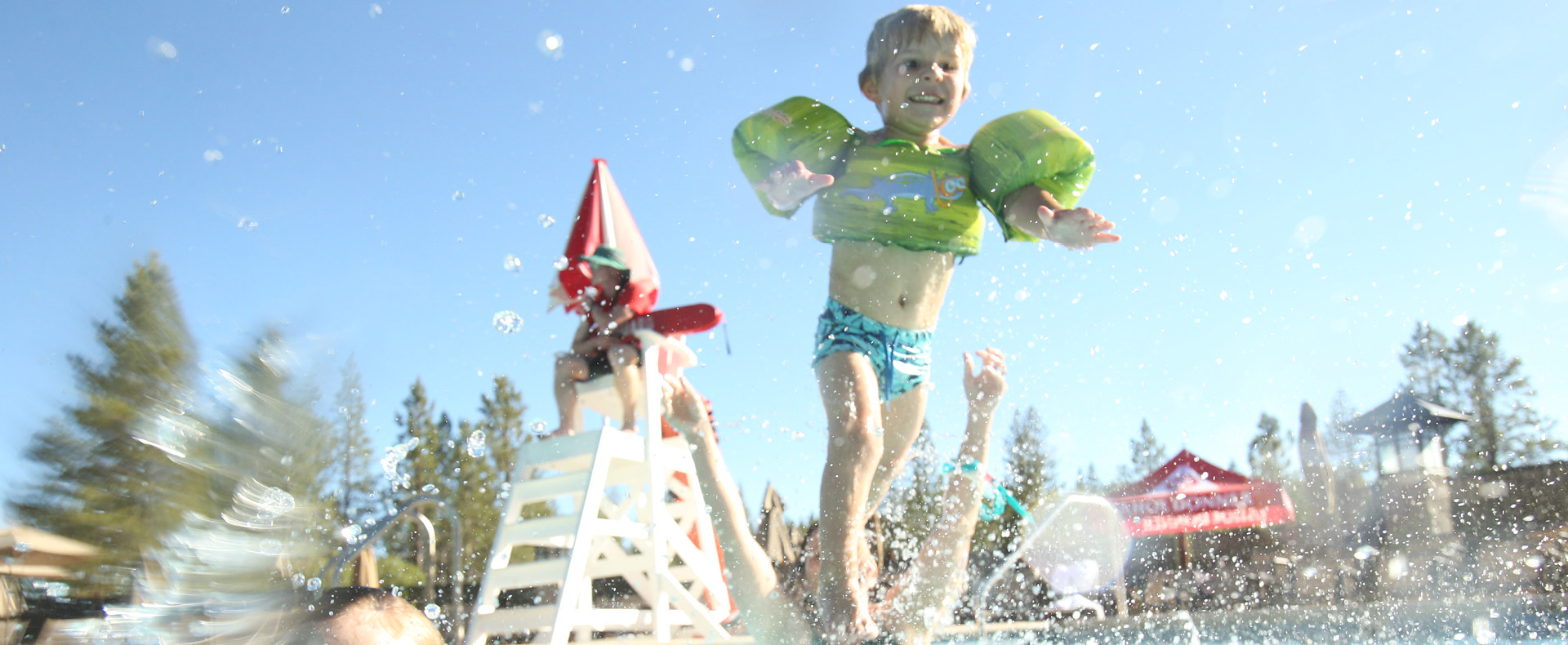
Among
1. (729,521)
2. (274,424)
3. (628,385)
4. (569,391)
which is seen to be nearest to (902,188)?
(729,521)

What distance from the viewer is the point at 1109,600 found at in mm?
8234

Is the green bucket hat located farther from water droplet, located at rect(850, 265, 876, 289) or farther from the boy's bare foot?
the boy's bare foot

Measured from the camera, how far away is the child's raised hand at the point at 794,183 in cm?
233

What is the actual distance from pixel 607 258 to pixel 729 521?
90.1 inches

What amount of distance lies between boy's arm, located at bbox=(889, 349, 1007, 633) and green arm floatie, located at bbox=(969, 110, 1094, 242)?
0.47 meters

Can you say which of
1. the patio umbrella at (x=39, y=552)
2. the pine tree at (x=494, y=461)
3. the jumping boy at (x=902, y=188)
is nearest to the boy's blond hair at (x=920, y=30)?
the jumping boy at (x=902, y=188)

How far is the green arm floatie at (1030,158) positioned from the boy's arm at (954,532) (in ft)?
1.54

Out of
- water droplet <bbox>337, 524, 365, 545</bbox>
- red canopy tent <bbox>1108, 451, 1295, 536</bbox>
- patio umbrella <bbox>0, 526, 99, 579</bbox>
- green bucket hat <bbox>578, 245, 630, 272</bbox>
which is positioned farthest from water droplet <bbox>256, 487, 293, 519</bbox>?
red canopy tent <bbox>1108, 451, 1295, 536</bbox>

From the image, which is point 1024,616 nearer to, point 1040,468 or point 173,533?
point 1040,468

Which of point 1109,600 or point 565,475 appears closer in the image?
point 565,475

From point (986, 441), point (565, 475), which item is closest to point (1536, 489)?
point (986, 441)

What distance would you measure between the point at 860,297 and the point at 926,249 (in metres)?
0.26

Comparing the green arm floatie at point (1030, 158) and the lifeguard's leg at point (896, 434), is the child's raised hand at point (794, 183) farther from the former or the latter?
the lifeguard's leg at point (896, 434)

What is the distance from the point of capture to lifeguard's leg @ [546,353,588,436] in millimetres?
4066
